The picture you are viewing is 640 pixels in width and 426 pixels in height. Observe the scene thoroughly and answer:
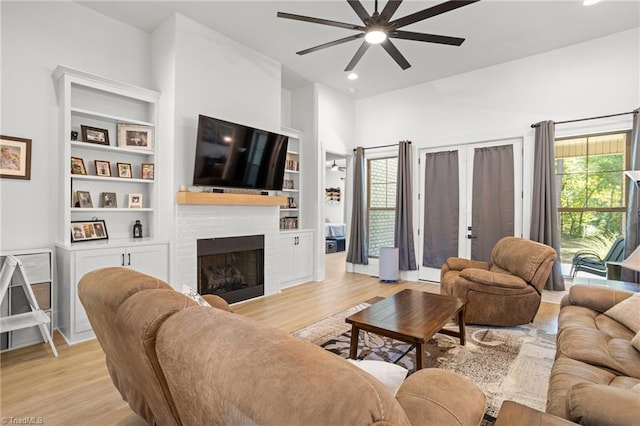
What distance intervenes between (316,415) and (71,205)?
3781 millimetres

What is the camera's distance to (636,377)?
1.59 metres

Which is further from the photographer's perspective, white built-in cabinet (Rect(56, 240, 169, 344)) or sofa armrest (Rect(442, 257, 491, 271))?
sofa armrest (Rect(442, 257, 491, 271))

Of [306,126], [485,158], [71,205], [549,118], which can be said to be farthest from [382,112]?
[71,205]

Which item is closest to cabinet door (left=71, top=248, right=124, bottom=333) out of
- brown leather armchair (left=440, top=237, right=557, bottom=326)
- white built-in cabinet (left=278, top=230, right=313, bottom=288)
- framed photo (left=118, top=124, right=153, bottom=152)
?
framed photo (left=118, top=124, right=153, bottom=152)

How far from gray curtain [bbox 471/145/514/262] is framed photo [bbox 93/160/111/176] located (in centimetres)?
497

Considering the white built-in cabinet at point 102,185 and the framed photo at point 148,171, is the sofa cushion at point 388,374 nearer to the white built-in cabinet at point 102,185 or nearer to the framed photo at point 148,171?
the white built-in cabinet at point 102,185

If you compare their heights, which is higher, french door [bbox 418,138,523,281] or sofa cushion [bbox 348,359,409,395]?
french door [bbox 418,138,523,281]

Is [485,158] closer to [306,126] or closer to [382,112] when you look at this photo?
[382,112]

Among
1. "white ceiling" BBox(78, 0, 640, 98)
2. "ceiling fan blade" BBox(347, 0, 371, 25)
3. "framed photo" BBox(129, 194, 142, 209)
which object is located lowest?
"framed photo" BBox(129, 194, 142, 209)

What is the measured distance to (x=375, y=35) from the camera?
297cm

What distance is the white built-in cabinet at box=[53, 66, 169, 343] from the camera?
3162 mm

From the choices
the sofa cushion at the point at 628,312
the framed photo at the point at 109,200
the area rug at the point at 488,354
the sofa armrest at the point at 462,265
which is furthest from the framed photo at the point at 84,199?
the sofa cushion at the point at 628,312

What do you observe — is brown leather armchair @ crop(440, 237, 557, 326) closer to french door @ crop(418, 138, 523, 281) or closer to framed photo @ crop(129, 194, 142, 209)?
french door @ crop(418, 138, 523, 281)

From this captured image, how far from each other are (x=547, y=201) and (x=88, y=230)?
5.53m
